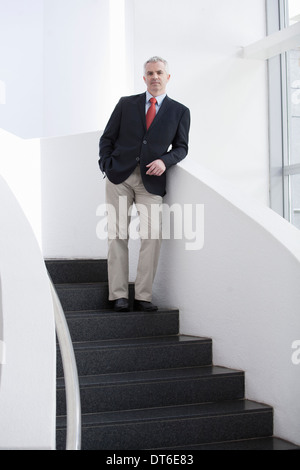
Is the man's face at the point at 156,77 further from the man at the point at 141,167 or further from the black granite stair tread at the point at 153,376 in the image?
the black granite stair tread at the point at 153,376

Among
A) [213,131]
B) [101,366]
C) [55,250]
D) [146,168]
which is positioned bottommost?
[101,366]

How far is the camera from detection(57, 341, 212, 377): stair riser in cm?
364

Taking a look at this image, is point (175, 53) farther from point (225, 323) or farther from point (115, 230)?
point (225, 323)

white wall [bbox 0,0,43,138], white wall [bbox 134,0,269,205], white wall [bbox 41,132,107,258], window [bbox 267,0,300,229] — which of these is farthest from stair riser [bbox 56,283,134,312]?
window [bbox 267,0,300,229]

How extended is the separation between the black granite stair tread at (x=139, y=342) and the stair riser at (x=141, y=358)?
0.02m

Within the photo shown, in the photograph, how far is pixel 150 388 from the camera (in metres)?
3.51

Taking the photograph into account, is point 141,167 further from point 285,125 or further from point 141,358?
point 285,125

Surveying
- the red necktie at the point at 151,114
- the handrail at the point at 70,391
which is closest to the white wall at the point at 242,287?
the red necktie at the point at 151,114

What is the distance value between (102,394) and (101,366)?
306mm

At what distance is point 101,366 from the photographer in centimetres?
368

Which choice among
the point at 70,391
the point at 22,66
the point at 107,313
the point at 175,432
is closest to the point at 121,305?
the point at 107,313

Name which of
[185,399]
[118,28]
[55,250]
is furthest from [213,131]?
[185,399]

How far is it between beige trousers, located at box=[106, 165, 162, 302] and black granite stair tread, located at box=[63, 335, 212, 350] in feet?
0.98

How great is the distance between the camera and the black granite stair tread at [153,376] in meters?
3.43
